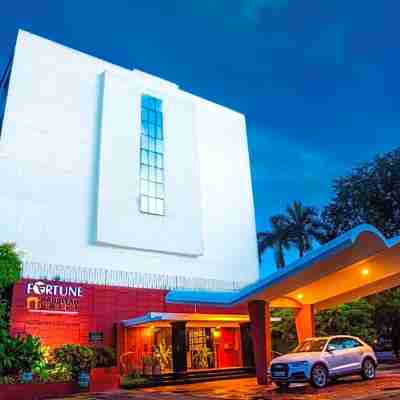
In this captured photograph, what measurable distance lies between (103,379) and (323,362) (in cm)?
805

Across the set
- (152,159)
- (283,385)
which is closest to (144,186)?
(152,159)

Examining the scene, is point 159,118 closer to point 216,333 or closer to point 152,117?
point 152,117

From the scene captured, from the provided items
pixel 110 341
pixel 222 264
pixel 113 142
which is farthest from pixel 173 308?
pixel 113 142

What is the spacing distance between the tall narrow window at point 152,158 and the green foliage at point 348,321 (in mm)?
11825

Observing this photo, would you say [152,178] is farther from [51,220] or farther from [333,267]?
[333,267]

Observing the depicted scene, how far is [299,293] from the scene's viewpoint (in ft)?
51.8

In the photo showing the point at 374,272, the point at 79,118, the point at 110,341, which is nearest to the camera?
the point at 374,272

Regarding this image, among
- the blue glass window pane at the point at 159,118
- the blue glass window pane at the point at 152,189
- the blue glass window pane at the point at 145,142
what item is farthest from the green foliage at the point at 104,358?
the blue glass window pane at the point at 159,118

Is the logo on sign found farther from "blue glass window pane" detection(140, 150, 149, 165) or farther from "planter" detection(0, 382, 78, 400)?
"blue glass window pane" detection(140, 150, 149, 165)

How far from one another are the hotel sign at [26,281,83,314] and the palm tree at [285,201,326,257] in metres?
24.4

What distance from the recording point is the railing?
72.4 ft

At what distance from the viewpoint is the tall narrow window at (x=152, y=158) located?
2831cm

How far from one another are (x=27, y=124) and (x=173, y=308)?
12914 millimetres

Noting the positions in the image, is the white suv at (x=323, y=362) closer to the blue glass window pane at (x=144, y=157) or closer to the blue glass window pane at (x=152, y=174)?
the blue glass window pane at (x=152, y=174)
